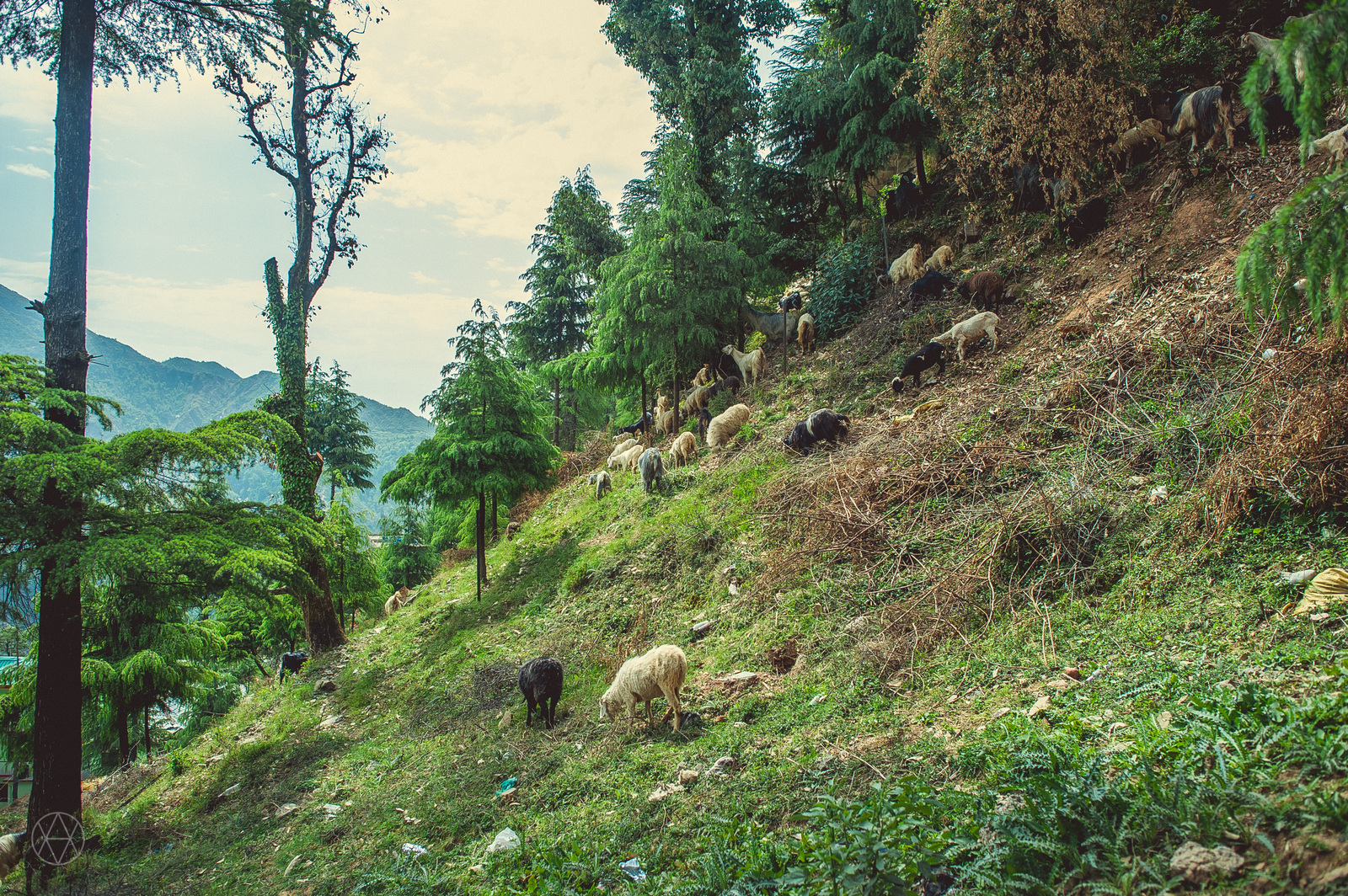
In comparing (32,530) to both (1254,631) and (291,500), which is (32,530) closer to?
(291,500)

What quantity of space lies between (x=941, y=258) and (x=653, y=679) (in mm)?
12280

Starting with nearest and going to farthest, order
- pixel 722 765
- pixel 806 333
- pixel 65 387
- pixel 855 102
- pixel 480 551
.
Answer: pixel 722 765
pixel 65 387
pixel 480 551
pixel 806 333
pixel 855 102

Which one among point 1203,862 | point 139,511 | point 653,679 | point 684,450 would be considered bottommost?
point 653,679

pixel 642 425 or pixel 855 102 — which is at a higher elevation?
pixel 855 102

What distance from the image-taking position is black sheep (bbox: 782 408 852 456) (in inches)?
364

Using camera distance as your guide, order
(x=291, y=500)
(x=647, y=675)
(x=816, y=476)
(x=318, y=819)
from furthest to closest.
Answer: (x=291, y=500), (x=816, y=476), (x=318, y=819), (x=647, y=675)

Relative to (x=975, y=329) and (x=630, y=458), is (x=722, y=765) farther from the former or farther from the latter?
(x=630, y=458)

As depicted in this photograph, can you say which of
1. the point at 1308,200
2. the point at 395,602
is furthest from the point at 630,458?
the point at 1308,200

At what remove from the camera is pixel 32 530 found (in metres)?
6.54

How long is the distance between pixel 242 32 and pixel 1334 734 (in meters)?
15.1

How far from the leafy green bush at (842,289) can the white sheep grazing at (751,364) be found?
5.41 feet

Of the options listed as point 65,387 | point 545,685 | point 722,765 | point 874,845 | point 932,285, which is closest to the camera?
point 874,845

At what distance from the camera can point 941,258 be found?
13805mm

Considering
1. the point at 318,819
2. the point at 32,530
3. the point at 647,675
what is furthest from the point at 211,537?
the point at 647,675
